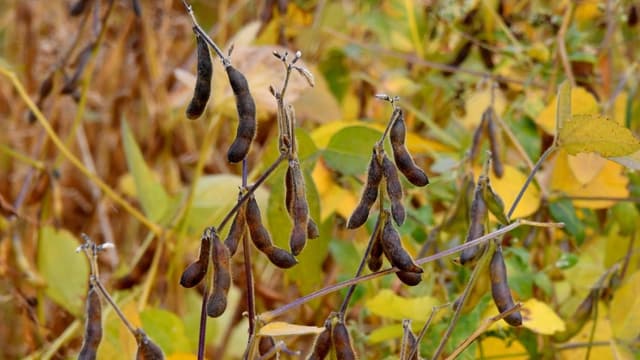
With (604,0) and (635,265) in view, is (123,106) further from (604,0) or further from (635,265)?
(635,265)

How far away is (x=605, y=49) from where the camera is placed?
4.21 feet

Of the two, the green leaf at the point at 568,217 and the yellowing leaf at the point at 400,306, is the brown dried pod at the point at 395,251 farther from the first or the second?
the green leaf at the point at 568,217

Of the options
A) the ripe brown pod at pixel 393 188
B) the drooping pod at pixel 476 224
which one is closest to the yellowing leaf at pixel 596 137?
the drooping pod at pixel 476 224

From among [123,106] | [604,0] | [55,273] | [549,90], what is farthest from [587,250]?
[123,106]

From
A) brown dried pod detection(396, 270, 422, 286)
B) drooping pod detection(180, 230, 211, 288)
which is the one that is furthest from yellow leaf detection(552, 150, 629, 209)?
drooping pod detection(180, 230, 211, 288)

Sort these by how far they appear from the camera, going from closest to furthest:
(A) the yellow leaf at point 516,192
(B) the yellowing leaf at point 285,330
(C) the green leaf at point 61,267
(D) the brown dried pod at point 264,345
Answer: (B) the yellowing leaf at point 285,330 < (D) the brown dried pod at point 264,345 < (A) the yellow leaf at point 516,192 < (C) the green leaf at point 61,267

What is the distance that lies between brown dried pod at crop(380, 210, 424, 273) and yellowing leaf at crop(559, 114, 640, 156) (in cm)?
22

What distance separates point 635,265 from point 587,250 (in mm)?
113

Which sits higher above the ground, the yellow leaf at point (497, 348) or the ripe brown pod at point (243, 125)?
the ripe brown pod at point (243, 125)

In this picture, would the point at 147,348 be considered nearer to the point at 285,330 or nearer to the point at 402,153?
the point at 285,330

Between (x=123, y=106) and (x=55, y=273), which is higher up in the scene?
(x=123, y=106)

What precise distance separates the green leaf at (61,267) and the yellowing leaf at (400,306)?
0.47 metres

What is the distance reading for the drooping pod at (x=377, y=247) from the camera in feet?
2.27

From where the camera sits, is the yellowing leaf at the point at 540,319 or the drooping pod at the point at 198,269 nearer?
the drooping pod at the point at 198,269
